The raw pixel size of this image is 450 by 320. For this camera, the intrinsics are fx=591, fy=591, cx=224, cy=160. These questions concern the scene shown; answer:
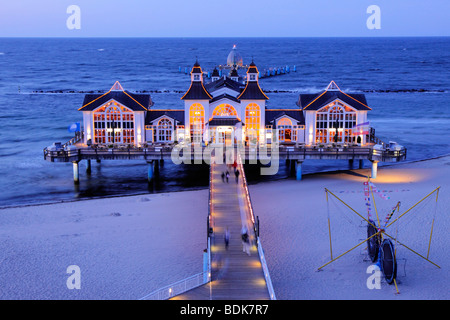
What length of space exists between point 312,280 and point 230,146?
905 inches

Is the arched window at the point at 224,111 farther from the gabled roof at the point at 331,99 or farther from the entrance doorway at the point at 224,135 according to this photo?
the gabled roof at the point at 331,99

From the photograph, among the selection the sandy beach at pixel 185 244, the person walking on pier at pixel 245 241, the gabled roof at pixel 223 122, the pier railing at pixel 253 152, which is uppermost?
the gabled roof at pixel 223 122

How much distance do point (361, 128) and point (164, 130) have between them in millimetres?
16530

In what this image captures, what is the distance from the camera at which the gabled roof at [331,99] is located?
161ft

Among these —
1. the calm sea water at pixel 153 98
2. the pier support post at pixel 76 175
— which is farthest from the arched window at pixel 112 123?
the calm sea water at pixel 153 98

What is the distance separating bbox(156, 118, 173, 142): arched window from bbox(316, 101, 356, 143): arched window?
496 inches

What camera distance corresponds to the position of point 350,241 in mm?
31750

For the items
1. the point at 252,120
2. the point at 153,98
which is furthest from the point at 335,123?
the point at 153,98

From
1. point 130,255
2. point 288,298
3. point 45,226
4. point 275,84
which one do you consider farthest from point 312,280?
point 275,84

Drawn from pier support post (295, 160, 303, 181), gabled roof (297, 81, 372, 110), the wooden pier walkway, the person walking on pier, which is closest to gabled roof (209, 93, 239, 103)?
gabled roof (297, 81, 372, 110)

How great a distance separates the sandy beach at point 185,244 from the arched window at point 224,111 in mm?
8665

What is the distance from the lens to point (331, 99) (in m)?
49.1

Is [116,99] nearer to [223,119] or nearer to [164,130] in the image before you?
[164,130]

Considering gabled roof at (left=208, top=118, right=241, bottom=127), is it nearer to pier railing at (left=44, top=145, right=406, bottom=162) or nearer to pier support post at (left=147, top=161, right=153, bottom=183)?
pier railing at (left=44, top=145, right=406, bottom=162)
